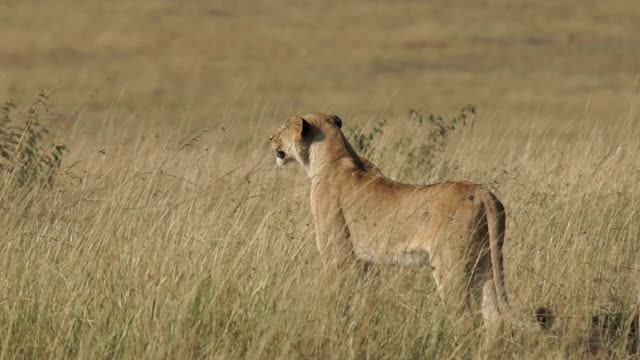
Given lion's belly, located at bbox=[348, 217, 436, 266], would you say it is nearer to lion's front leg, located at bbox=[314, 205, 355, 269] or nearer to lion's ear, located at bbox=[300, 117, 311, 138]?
lion's front leg, located at bbox=[314, 205, 355, 269]

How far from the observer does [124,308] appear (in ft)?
18.0

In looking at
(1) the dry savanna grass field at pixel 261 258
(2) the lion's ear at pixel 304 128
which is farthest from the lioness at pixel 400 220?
(1) the dry savanna grass field at pixel 261 258

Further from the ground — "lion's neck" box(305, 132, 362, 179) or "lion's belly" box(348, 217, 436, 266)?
"lion's neck" box(305, 132, 362, 179)

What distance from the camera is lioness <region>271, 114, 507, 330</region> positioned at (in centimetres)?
605

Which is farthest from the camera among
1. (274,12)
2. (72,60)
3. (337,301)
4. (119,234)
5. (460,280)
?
(274,12)

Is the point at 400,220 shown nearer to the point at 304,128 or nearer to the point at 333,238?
the point at 333,238

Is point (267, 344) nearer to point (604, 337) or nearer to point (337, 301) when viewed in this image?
point (337, 301)

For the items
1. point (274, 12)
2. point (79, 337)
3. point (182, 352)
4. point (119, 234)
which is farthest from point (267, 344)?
point (274, 12)

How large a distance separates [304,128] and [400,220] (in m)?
1.10

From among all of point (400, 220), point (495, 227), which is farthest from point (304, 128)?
point (495, 227)

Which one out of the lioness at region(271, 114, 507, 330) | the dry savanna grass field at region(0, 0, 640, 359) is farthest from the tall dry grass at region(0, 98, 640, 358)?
the lioness at region(271, 114, 507, 330)

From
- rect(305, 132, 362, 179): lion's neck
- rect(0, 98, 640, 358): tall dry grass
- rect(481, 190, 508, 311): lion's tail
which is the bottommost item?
rect(0, 98, 640, 358): tall dry grass

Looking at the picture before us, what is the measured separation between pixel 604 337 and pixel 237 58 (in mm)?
29295

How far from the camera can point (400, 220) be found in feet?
21.0
